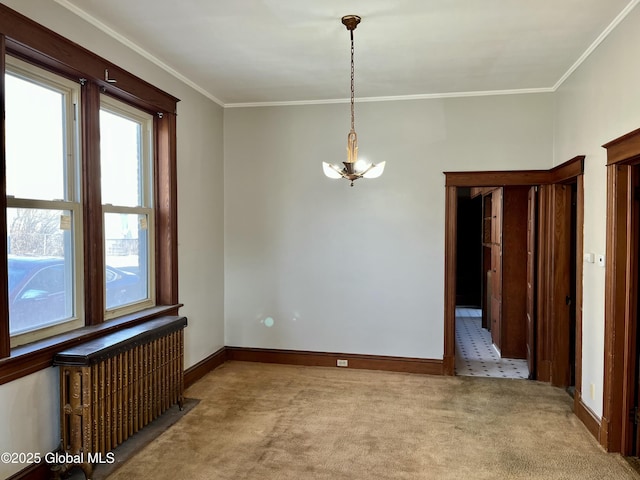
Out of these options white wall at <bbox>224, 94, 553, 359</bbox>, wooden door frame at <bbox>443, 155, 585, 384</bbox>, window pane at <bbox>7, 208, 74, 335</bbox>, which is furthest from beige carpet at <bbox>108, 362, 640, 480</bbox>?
window pane at <bbox>7, 208, 74, 335</bbox>

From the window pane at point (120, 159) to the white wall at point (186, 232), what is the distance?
0.43 metres

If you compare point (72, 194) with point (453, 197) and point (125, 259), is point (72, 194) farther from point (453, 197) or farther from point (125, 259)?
point (453, 197)

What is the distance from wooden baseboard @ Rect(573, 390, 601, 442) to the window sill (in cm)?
361

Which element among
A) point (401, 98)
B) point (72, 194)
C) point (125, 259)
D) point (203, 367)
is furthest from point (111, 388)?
point (401, 98)

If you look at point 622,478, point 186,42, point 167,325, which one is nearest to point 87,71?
point 186,42

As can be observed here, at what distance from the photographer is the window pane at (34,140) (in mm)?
2564

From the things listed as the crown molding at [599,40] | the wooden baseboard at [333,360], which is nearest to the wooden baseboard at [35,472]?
the wooden baseboard at [333,360]

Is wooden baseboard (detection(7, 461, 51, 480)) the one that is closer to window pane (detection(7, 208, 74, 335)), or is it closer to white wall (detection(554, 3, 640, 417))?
window pane (detection(7, 208, 74, 335))

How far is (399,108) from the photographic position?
186 inches

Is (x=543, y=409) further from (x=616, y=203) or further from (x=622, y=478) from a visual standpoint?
(x=616, y=203)

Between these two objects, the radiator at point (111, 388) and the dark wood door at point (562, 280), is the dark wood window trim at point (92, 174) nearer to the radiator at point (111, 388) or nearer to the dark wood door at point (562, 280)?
the radiator at point (111, 388)

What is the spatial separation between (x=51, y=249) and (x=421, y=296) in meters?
3.48

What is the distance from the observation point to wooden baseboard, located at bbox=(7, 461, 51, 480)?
250 centimetres

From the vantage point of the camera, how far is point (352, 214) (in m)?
4.85
